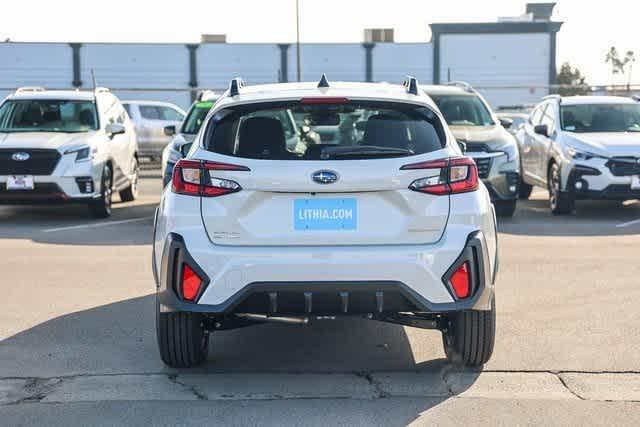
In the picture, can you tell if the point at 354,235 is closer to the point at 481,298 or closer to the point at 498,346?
the point at 481,298

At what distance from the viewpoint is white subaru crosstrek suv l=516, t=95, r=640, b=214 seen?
13.3m

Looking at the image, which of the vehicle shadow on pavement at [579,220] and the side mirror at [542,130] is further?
the side mirror at [542,130]

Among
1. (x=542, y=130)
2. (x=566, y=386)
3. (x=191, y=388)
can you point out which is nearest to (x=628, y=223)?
(x=542, y=130)

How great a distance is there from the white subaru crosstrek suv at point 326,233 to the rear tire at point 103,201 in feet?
27.3

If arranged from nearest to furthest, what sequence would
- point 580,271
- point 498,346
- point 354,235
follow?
point 354,235
point 498,346
point 580,271

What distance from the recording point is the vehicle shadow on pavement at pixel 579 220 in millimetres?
12512

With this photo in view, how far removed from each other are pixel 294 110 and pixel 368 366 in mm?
1559

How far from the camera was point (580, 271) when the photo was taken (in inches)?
374

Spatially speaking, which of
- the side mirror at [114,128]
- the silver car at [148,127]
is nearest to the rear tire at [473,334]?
the side mirror at [114,128]

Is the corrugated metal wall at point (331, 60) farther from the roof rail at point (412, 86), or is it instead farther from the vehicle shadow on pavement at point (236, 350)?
the roof rail at point (412, 86)

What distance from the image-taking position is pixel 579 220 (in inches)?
539

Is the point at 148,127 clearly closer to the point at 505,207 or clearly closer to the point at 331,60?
the point at 505,207

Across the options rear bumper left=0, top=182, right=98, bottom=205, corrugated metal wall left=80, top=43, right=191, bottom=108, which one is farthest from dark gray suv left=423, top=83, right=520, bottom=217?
corrugated metal wall left=80, top=43, right=191, bottom=108

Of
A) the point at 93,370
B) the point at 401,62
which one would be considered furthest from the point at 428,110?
the point at 401,62
